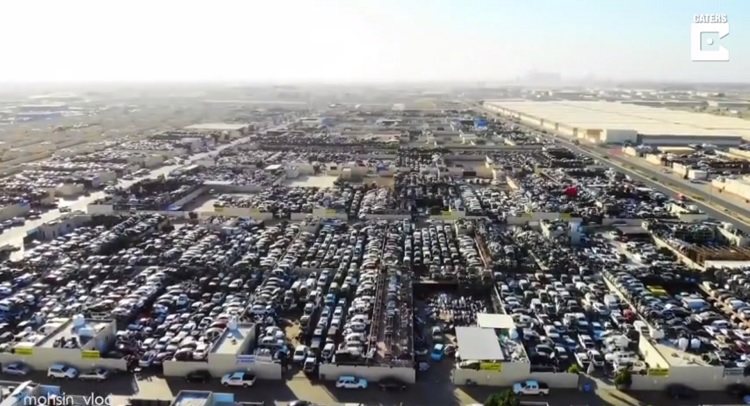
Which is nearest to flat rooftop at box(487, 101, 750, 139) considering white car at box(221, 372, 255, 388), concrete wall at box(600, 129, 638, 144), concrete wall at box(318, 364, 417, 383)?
concrete wall at box(600, 129, 638, 144)

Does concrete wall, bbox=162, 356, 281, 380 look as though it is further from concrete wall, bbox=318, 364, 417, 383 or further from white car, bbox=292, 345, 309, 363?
concrete wall, bbox=318, 364, 417, 383

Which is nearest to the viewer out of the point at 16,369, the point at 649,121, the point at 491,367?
the point at 491,367

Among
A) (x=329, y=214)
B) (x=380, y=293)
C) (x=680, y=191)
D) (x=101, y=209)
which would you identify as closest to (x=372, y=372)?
(x=380, y=293)

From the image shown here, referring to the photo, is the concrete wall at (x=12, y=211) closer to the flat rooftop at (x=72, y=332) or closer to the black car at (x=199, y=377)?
the flat rooftop at (x=72, y=332)

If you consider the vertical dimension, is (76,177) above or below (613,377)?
above

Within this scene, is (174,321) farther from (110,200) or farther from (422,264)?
(110,200)

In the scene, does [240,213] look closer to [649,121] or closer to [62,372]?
[62,372]

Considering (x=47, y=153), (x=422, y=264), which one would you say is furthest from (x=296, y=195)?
(x=47, y=153)

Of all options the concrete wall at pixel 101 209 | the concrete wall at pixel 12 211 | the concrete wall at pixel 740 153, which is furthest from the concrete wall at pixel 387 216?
the concrete wall at pixel 740 153
